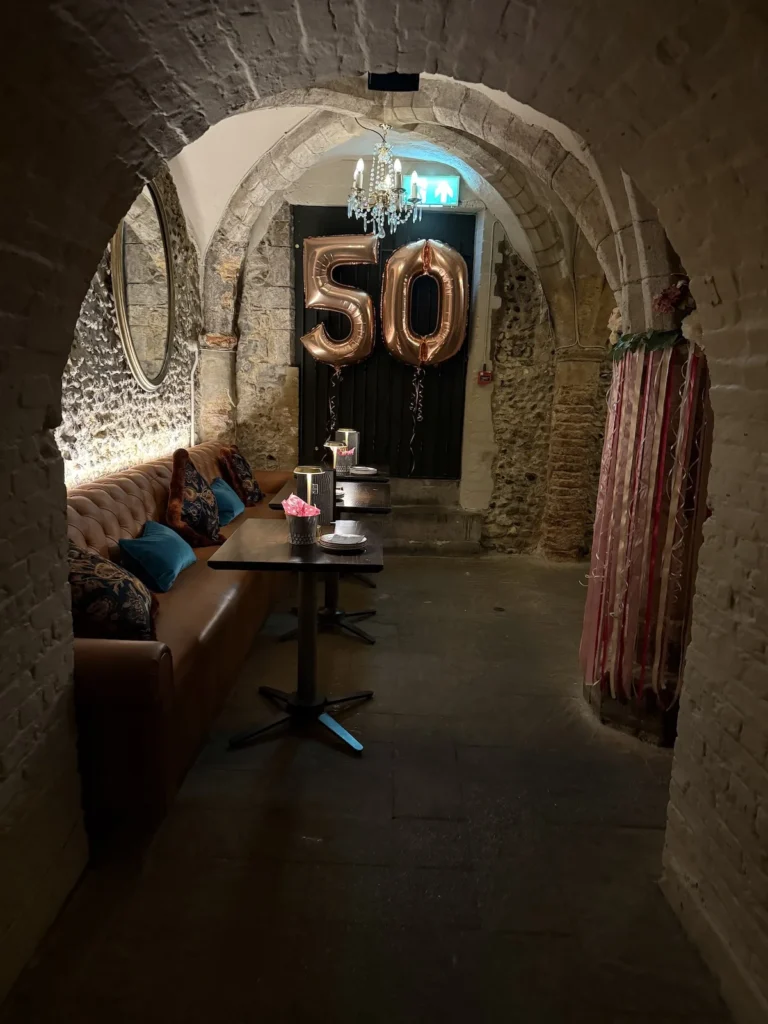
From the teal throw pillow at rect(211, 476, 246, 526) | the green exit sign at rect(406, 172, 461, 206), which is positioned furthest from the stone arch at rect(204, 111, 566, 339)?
the teal throw pillow at rect(211, 476, 246, 526)

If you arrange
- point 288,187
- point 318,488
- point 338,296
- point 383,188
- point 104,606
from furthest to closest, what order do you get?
1. point 338,296
2. point 288,187
3. point 383,188
4. point 318,488
5. point 104,606

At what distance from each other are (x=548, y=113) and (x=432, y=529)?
15.0ft

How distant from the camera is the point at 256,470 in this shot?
6254 millimetres

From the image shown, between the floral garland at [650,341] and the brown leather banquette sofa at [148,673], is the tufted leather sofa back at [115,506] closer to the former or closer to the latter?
the brown leather banquette sofa at [148,673]

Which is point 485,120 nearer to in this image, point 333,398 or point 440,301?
point 440,301

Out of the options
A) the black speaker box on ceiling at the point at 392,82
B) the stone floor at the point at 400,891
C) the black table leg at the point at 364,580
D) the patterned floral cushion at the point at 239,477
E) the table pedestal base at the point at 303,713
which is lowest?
the stone floor at the point at 400,891

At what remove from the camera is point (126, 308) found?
156 inches

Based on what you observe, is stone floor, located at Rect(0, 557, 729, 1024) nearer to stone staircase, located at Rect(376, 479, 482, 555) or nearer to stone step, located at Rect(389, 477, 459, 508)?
stone staircase, located at Rect(376, 479, 482, 555)

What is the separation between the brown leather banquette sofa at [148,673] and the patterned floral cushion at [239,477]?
4.21 feet

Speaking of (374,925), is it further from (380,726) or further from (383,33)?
(383,33)

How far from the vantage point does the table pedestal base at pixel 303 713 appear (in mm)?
2773

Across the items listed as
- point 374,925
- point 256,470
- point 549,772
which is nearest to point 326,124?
point 256,470

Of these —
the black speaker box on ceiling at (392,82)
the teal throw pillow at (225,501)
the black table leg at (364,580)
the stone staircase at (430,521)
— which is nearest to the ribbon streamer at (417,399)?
the stone staircase at (430,521)

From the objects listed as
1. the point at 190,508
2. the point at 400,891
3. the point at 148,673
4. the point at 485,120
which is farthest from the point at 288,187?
the point at 400,891
